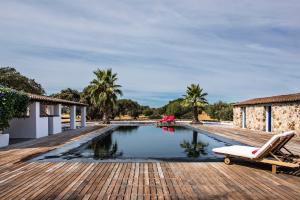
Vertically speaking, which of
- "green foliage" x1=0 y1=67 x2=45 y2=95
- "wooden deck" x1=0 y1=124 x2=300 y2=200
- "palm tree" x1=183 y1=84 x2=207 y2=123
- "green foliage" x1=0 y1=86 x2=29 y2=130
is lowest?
"wooden deck" x1=0 y1=124 x2=300 y2=200

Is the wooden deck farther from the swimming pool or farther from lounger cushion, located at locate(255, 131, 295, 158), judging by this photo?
the swimming pool

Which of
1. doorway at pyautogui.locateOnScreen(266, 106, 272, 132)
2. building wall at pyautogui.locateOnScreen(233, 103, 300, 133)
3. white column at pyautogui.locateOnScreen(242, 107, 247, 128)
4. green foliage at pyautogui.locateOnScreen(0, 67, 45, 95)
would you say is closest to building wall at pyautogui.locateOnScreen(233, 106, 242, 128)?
white column at pyautogui.locateOnScreen(242, 107, 247, 128)

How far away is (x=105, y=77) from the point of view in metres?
33.5

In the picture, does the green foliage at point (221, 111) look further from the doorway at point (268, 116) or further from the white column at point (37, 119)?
the white column at point (37, 119)

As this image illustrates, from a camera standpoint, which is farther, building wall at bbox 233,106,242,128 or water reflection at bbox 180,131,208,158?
building wall at bbox 233,106,242,128

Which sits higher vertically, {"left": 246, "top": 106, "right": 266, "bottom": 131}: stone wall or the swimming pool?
{"left": 246, "top": 106, "right": 266, "bottom": 131}: stone wall

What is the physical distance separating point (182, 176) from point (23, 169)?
4351 millimetres

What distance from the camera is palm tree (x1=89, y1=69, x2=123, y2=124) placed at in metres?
33.0

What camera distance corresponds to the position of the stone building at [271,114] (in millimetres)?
19281

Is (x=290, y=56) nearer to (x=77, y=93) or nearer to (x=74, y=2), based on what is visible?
(x=74, y=2)

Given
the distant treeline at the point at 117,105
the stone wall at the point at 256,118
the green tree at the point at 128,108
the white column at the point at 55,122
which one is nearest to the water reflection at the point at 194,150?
the white column at the point at 55,122

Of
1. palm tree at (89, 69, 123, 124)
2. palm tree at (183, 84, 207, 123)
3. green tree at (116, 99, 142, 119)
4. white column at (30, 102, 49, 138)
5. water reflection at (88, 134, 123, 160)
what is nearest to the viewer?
water reflection at (88, 134, 123, 160)

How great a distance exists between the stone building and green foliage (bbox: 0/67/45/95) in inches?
1048

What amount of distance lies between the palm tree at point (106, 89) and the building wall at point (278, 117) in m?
14.5
